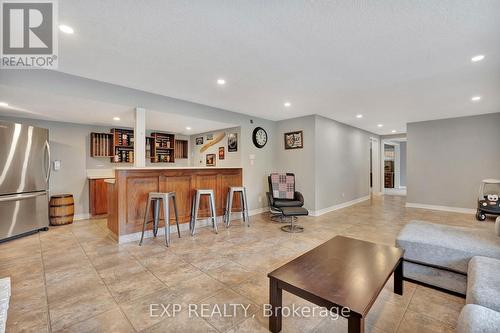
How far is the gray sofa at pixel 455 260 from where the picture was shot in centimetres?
143

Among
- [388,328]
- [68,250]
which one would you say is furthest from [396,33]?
[68,250]

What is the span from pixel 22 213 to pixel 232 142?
404 cm

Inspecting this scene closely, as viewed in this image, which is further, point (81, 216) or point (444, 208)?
point (444, 208)

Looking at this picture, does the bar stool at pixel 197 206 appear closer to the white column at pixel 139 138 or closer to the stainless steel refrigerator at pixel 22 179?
the white column at pixel 139 138

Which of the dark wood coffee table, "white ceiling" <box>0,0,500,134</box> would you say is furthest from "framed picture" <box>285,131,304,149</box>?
the dark wood coffee table

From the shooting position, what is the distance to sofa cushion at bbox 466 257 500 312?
1.29m

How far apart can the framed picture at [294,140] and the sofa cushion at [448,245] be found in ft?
10.8

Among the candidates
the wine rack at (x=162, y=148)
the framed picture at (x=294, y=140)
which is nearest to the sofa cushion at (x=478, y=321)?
the framed picture at (x=294, y=140)

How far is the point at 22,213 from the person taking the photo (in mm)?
3539

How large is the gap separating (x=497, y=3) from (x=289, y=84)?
207cm

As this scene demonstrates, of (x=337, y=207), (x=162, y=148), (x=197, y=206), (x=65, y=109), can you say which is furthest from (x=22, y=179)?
(x=337, y=207)

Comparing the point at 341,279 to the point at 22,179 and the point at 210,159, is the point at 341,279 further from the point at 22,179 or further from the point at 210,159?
the point at 210,159

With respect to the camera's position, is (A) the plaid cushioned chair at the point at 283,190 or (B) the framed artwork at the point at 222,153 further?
(B) the framed artwork at the point at 222,153

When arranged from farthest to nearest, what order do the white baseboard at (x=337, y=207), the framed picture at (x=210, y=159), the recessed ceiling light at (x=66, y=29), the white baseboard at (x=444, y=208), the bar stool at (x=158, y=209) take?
1. the framed picture at (x=210, y=159)
2. the white baseboard at (x=444, y=208)
3. the white baseboard at (x=337, y=207)
4. the bar stool at (x=158, y=209)
5. the recessed ceiling light at (x=66, y=29)
